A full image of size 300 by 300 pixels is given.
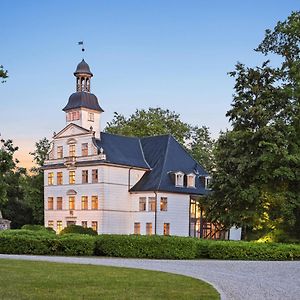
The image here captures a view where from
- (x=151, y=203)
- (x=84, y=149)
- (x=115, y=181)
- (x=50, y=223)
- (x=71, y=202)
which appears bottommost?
(x=50, y=223)

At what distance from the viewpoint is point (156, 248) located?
2666cm

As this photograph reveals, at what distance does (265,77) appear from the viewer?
34.8 meters

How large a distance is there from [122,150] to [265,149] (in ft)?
83.0

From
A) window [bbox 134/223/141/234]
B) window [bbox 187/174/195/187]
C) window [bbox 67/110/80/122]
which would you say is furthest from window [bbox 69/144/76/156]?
window [bbox 187/174/195/187]

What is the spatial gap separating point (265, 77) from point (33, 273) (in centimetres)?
2218

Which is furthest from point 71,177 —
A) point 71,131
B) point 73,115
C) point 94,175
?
point 73,115

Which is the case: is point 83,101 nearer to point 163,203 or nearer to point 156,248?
point 163,203

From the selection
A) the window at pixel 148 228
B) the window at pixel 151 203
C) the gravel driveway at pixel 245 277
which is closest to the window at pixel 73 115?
the window at pixel 151 203

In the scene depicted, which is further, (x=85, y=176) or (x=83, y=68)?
(x=83, y=68)

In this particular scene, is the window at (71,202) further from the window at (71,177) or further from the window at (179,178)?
the window at (179,178)

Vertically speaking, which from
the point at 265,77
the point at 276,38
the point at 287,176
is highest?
the point at 276,38

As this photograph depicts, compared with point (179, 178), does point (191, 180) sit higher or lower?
lower

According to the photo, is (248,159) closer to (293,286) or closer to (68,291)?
(293,286)

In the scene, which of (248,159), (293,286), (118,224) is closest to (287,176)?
(248,159)
